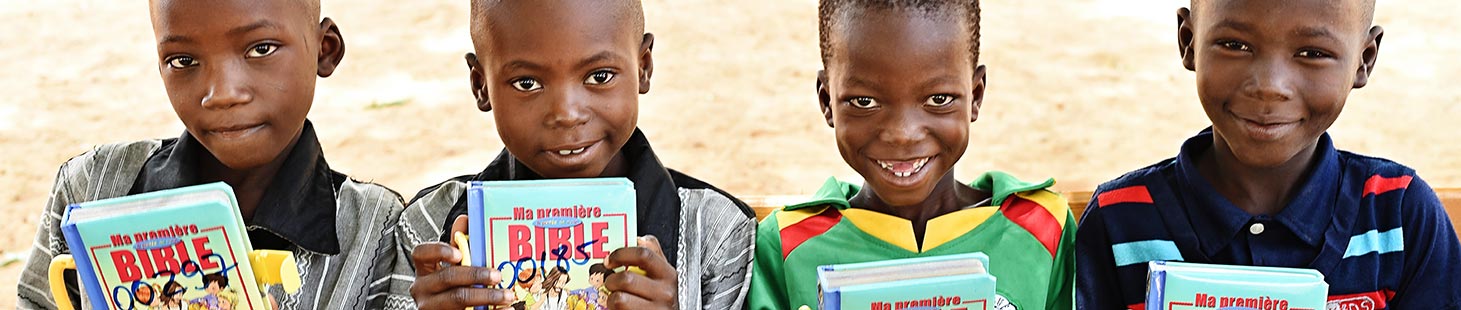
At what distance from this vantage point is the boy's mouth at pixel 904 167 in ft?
6.72

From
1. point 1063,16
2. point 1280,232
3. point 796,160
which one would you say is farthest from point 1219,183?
point 1063,16

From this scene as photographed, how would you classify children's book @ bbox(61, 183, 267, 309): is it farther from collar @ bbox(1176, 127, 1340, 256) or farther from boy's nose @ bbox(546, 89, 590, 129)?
collar @ bbox(1176, 127, 1340, 256)

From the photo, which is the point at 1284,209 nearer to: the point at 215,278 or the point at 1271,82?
the point at 1271,82

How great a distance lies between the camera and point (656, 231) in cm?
205

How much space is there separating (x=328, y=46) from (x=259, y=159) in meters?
0.21

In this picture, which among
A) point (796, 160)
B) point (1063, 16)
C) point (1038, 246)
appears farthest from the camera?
point (1063, 16)

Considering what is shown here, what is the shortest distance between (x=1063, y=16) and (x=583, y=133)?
4549 mm

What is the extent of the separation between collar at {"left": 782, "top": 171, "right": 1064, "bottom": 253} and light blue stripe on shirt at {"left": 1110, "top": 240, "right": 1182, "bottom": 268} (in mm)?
139

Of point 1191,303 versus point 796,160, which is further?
point 796,160

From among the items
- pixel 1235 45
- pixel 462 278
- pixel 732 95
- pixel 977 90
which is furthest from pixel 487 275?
pixel 732 95

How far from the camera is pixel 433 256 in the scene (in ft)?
5.84

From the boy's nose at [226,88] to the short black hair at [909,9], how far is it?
0.80 metres

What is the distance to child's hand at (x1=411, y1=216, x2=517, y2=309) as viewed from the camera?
5.74 feet

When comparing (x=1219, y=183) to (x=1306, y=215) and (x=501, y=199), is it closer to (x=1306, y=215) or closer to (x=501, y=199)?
(x=1306, y=215)
